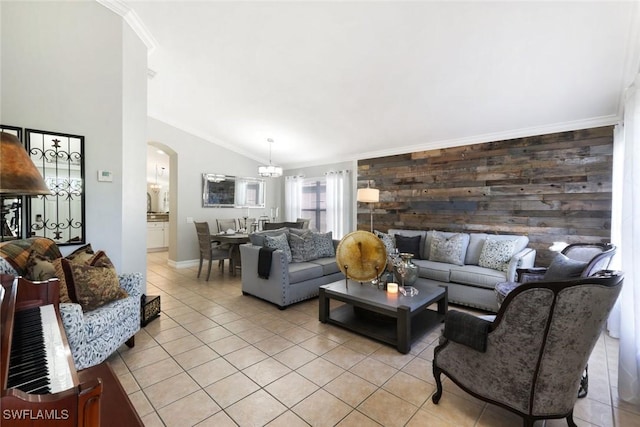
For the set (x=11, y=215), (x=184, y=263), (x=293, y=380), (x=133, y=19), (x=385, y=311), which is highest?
(x=133, y=19)

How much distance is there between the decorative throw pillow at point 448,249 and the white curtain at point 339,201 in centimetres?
224

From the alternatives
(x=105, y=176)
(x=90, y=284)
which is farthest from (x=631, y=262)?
(x=105, y=176)

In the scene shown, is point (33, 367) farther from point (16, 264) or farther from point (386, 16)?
point (386, 16)

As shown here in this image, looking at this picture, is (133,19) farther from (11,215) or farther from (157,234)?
(157,234)

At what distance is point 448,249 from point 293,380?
303cm

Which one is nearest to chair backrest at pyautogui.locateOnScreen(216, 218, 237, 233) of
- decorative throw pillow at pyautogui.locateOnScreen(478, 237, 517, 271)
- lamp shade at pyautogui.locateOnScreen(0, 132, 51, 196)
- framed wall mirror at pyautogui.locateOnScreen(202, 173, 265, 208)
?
framed wall mirror at pyautogui.locateOnScreen(202, 173, 265, 208)

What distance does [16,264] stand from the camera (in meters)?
1.93

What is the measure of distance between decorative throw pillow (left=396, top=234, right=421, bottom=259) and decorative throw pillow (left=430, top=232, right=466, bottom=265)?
8.8 inches

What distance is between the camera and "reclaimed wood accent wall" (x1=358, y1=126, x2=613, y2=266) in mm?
3600

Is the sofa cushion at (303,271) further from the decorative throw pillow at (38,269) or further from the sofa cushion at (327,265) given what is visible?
the decorative throw pillow at (38,269)

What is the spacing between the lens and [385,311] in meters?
2.60

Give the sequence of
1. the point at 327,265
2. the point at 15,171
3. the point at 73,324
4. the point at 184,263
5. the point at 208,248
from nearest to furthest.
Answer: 1. the point at 15,171
2. the point at 73,324
3. the point at 327,265
4. the point at 208,248
5. the point at 184,263

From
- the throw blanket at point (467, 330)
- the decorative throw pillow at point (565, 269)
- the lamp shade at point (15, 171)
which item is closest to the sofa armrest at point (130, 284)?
the lamp shade at point (15, 171)

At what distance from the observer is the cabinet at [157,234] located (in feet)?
25.8
